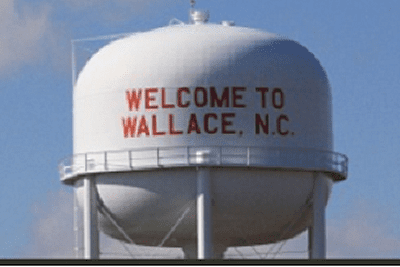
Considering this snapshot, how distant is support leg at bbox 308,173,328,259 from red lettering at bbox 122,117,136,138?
5847 millimetres

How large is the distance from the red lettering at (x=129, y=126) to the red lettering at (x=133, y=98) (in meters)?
0.34

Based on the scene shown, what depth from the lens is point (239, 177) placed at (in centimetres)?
3856

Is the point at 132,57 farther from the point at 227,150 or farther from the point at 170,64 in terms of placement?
the point at 227,150

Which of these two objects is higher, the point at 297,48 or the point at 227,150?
the point at 297,48

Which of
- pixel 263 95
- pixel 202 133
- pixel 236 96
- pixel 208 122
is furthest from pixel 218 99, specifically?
pixel 263 95

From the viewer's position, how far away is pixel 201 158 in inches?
1507

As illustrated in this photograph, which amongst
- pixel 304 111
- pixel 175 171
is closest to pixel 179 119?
pixel 175 171

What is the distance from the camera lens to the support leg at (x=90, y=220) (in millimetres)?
39375

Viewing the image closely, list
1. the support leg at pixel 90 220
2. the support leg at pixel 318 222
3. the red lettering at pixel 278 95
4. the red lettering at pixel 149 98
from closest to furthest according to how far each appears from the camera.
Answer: the red lettering at pixel 149 98 → the red lettering at pixel 278 95 → the support leg at pixel 90 220 → the support leg at pixel 318 222

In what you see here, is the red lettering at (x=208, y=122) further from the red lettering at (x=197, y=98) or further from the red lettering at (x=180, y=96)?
the red lettering at (x=180, y=96)

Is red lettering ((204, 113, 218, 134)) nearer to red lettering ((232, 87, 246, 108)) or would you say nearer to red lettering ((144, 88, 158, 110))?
red lettering ((232, 87, 246, 108))

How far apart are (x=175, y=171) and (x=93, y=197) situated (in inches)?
109

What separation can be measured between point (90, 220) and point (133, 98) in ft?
13.1

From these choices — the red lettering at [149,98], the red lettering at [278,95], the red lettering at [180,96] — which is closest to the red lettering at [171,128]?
the red lettering at [180,96]
